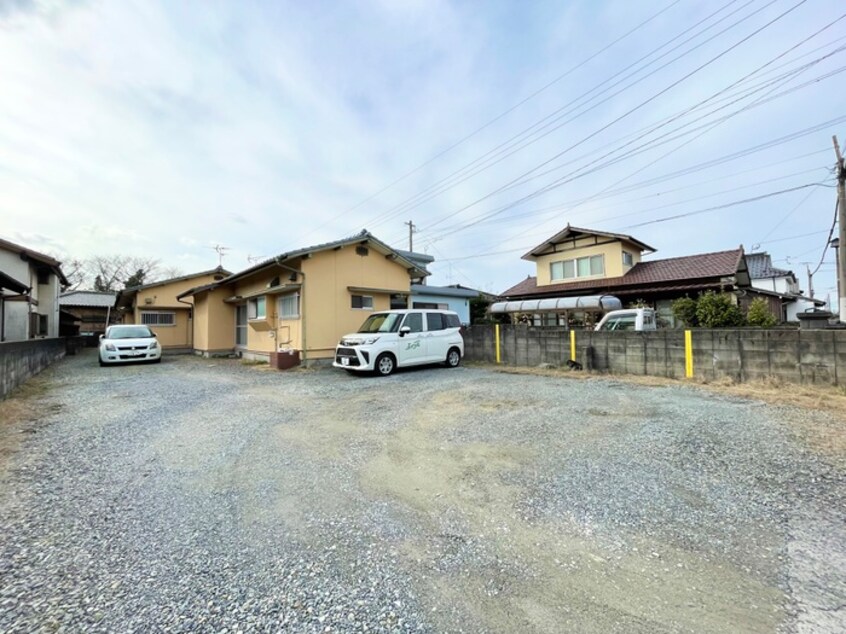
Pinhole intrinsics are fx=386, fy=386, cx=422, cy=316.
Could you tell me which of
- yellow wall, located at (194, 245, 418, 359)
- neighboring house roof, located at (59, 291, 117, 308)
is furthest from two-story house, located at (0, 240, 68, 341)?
neighboring house roof, located at (59, 291, 117, 308)

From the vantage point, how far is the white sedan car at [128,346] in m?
11.9

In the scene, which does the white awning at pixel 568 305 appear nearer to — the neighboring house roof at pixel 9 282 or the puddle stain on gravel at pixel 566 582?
the puddle stain on gravel at pixel 566 582

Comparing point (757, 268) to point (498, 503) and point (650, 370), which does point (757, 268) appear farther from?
point (498, 503)

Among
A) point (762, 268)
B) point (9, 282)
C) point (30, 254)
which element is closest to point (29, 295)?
point (30, 254)

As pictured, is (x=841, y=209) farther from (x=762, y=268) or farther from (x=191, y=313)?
(x=191, y=313)

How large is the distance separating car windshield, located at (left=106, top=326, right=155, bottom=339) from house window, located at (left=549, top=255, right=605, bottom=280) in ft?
59.5

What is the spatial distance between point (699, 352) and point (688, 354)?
0.20 meters

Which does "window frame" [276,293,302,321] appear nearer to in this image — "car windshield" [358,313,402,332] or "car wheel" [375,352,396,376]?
"car windshield" [358,313,402,332]

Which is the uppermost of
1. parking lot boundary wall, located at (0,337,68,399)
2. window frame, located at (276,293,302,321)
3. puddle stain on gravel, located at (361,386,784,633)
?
window frame, located at (276,293,302,321)

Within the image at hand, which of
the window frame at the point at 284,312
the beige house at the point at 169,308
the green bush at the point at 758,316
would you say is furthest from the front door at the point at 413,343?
the beige house at the point at 169,308

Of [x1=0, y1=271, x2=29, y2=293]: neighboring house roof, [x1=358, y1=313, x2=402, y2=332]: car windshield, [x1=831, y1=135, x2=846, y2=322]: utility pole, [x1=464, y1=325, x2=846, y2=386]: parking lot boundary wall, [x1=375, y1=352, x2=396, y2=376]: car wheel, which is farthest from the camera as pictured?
[x1=831, y1=135, x2=846, y2=322]: utility pole

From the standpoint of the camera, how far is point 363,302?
12812 millimetres

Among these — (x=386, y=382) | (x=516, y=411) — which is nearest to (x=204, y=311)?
(x=386, y=382)

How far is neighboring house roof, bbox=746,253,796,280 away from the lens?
27.3m
